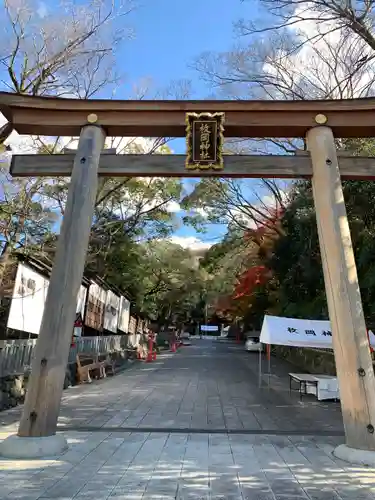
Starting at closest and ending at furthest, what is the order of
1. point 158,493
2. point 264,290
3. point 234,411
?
point 158,493, point 234,411, point 264,290

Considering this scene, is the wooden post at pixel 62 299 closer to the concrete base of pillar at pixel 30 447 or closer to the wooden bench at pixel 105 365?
the concrete base of pillar at pixel 30 447

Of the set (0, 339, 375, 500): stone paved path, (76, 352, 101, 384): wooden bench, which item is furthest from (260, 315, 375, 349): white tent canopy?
(76, 352, 101, 384): wooden bench

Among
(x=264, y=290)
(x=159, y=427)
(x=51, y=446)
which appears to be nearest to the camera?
(x=51, y=446)

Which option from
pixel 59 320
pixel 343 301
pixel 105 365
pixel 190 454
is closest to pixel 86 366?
pixel 105 365

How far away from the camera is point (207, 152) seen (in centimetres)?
717

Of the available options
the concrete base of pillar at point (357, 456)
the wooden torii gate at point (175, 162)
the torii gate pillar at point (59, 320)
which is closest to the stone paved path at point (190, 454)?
the concrete base of pillar at point (357, 456)

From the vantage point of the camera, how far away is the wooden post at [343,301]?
5.76 meters

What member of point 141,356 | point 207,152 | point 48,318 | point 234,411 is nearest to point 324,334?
point 234,411

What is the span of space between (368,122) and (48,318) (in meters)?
5.98

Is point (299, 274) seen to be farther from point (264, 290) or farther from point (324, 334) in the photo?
point (264, 290)

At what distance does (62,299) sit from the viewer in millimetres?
6301

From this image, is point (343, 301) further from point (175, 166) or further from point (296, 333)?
point (296, 333)

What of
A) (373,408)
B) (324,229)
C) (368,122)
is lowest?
(373,408)

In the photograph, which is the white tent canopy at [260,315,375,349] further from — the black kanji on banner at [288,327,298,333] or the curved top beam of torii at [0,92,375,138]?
the curved top beam of torii at [0,92,375,138]
